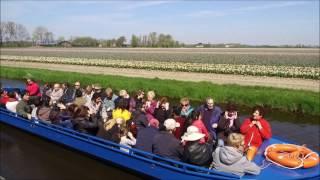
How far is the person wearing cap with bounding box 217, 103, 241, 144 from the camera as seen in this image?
29.3 feet

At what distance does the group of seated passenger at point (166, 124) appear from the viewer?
737cm

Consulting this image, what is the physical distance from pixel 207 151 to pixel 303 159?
205 centimetres

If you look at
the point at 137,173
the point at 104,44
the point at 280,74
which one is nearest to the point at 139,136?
the point at 137,173

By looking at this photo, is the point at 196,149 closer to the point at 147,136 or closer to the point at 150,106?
the point at 147,136

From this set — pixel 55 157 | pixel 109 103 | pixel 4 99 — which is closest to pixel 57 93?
pixel 4 99

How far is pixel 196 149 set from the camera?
7.43 meters

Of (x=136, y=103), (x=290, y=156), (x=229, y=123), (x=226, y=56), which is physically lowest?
(x=290, y=156)

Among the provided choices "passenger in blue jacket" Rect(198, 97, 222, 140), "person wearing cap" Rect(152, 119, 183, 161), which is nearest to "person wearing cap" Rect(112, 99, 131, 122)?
"passenger in blue jacket" Rect(198, 97, 222, 140)

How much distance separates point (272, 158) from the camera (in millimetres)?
8070

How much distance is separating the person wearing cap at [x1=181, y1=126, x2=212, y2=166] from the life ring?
1.49m

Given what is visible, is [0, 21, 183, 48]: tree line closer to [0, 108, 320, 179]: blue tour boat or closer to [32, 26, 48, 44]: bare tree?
[32, 26, 48, 44]: bare tree

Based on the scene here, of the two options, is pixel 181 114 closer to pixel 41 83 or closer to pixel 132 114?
pixel 132 114

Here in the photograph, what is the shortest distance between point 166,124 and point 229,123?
1.89 meters

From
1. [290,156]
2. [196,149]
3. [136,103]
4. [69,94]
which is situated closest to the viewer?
[196,149]
